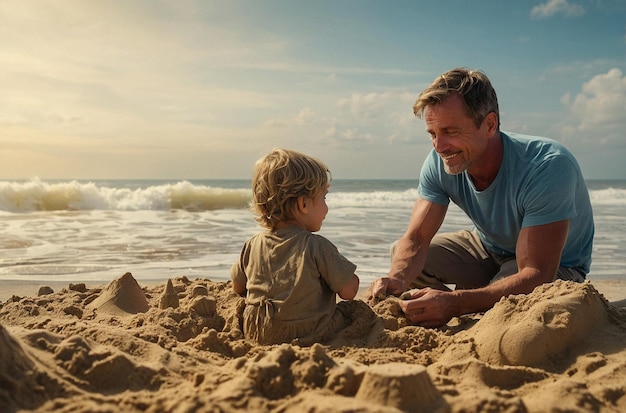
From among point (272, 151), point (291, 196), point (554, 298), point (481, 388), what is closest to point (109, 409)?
point (481, 388)

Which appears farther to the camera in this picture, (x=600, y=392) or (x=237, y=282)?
(x=237, y=282)

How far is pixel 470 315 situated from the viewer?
11.5ft

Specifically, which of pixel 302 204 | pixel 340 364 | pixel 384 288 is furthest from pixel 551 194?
pixel 340 364

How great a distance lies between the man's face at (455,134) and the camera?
3621 millimetres

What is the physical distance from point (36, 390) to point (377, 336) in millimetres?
1715

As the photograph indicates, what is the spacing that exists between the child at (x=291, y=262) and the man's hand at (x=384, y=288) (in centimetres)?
55

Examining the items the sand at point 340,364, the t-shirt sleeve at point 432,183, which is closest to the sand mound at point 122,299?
the sand at point 340,364

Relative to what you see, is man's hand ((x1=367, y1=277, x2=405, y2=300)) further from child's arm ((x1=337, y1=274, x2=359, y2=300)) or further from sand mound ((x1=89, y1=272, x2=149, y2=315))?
sand mound ((x1=89, y1=272, x2=149, y2=315))

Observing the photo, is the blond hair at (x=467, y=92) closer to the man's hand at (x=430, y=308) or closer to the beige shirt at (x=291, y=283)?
the man's hand at (x=430, y=308)

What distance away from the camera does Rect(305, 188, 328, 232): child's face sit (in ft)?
9.51

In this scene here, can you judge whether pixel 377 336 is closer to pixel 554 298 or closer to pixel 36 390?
pixel 554 298

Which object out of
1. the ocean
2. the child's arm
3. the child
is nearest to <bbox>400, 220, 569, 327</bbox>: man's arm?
the child's arm

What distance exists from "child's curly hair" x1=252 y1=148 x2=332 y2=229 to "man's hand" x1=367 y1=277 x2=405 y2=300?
0.89 meters

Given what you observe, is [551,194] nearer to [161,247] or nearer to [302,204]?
[302,204]
